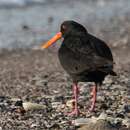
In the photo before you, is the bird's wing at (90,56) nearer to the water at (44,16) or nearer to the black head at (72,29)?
the black head at (72,29)

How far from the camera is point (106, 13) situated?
20.8 metres

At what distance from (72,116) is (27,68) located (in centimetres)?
461

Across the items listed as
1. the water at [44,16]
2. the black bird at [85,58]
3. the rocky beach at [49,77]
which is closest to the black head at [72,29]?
the black bird at [85,58]

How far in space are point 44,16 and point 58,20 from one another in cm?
121

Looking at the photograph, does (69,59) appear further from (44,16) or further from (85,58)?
(44,16)

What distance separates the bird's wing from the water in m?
7.67

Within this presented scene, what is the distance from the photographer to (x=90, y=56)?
22.3 feet

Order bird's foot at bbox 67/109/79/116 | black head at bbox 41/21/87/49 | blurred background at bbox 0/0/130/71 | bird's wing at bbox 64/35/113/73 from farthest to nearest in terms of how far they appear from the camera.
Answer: blurred background at bbox 0/0/130/71 < black head at bbox 41/21/87/49 < bird's foot at bbox 67/109/79/116 < bird's wing at bbox 64/35/113/73

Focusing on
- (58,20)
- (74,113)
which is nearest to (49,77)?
(74,113)

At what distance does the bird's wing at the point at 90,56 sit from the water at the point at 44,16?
25.2 feet

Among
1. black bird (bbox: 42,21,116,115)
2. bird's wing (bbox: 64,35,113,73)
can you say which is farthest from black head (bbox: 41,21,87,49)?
bird's wing (bbox: 64,35,113,73)

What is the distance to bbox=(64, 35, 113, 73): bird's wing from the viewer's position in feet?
22.0

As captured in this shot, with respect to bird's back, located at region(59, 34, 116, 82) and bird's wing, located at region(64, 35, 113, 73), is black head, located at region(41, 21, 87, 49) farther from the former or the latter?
bird's wing, located at region(64, 35, 113, 73)

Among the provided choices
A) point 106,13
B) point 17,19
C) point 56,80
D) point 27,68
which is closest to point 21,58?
point 27,68
